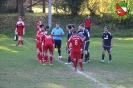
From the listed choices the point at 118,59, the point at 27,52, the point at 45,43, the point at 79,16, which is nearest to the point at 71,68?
the point at 45,43

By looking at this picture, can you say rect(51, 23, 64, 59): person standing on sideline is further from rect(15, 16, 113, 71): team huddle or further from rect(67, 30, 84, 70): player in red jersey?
rect(67, 30, 84, 70): player in red jersey

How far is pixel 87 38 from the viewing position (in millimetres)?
18094

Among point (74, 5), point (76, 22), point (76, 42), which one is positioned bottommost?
point (76, 22)

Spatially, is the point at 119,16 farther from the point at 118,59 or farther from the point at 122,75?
the point at 122,75

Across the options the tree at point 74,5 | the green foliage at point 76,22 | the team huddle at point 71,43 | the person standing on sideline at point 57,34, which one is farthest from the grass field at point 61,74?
the tree at point 74,5

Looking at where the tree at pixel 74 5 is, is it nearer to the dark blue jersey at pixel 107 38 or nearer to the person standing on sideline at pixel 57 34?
the person standing on sideline at pixel 57 34

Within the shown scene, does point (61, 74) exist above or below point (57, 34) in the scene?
below

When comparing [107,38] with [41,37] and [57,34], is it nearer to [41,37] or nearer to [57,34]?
[57,34]

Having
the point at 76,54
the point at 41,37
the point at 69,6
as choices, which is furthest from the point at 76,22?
the point at 76,54

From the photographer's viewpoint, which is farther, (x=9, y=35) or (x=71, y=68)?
(x=9, y=35)

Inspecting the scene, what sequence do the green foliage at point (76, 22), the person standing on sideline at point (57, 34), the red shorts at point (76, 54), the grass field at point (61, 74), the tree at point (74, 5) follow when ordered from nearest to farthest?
1. the grass field at point (61, 74)
2. the red shorts at point (76, 54)
3. the person standing on sideline at point (57, 34)
4. the green foliage at point (76, 22)
5. the tree at point (74, 5)

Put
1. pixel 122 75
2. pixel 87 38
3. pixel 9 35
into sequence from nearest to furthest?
pixel 122 75 → pixel 87 38 → pixel 9 35

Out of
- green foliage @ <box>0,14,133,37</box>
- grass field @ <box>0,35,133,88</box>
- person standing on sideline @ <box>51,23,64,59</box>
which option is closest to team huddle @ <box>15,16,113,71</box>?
person standing on sideline @ <box>51,23,64,59</box>

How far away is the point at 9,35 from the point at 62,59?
1832 centimetres
